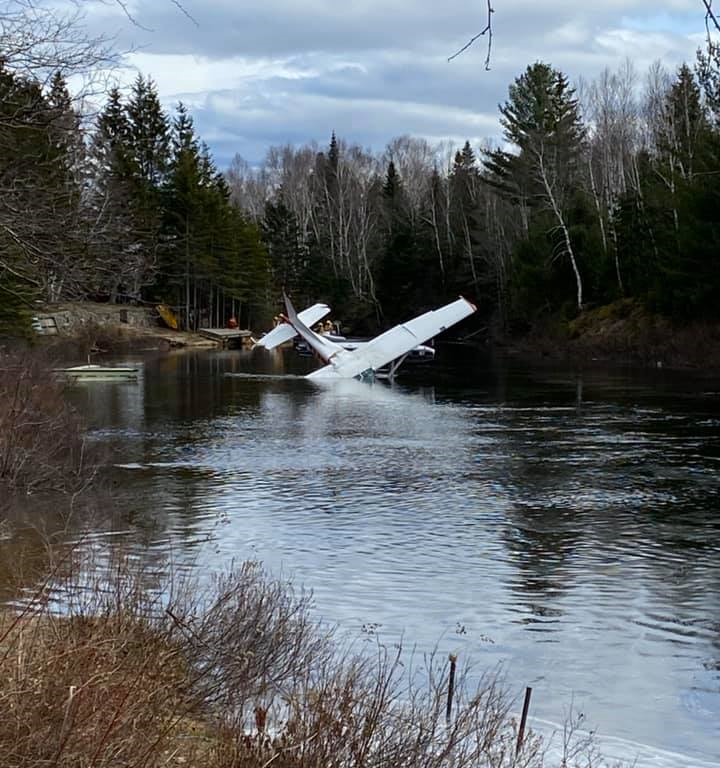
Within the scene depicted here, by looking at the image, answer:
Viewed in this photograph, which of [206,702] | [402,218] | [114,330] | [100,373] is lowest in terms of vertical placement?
[206,702]

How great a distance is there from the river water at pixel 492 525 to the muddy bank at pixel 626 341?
38.2ft

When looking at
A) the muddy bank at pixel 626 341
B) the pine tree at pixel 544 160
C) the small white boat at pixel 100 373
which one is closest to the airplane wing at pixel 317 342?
the small white boat at pixel 100 373

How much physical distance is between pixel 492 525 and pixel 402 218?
213 feet

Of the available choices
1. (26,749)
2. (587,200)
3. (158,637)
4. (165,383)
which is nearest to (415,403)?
(165,383)

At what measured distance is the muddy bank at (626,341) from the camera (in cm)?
3710

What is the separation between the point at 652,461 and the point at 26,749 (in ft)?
47.0

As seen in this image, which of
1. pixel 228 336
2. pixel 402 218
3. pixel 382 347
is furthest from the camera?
pixel 402 218

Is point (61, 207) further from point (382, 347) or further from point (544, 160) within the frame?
point (544, 160)

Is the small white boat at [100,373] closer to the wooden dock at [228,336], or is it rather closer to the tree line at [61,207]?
the tree line at [61,207]

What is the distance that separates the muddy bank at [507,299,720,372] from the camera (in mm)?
37100

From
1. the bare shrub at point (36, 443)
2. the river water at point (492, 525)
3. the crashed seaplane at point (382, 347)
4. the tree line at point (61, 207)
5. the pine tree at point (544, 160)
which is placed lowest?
the river water at point (492, 525)

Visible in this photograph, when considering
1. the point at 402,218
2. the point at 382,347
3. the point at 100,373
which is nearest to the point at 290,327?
the point at 382,347

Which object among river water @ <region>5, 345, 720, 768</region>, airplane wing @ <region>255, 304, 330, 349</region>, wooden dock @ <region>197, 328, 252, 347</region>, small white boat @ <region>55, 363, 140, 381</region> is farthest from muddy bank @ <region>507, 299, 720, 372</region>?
small white boat @ <region>55, 363, 140, 381</region>

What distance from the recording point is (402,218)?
247 ft
